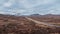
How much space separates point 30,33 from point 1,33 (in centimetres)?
673

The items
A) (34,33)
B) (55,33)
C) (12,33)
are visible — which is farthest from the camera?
(55,33)

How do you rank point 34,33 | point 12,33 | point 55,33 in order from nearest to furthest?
point 34,33
point 12,33
point 55,33

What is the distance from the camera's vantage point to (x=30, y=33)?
39375 millimetres

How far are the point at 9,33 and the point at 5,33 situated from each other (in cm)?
102

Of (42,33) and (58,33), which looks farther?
(58,33)

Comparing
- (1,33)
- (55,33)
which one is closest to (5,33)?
(1,33)

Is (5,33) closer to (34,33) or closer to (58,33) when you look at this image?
(34,33)

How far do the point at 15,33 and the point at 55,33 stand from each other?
10.7m

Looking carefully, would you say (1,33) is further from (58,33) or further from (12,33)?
(58,33)

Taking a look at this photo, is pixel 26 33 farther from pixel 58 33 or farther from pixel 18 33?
pixel 58 33

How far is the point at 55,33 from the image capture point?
4469 centimetres

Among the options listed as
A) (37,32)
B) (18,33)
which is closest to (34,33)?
(37,32)

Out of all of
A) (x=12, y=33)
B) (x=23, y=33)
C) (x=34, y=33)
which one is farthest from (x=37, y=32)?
(x=12, y=33)

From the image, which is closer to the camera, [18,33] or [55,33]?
[18,33]
